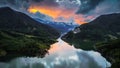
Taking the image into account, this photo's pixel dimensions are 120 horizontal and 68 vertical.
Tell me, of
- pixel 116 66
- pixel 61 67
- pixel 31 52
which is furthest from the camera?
pixel 31 52

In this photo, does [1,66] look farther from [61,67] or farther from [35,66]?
[61,67]

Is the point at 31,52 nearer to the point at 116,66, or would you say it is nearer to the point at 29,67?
the point at 29,67

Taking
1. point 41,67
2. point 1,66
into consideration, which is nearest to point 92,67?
point 41,67

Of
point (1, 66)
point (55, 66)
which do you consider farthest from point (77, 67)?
point (1, 66)

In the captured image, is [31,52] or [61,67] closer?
[61,67]

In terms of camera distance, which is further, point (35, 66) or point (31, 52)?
point (31, 52)

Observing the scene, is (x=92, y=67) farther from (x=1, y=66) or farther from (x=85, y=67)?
(x=1, y=66)

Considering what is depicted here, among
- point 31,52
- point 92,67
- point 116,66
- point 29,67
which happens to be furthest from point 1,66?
point 31,52

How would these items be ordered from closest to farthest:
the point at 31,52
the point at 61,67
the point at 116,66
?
the point at 116,66, the point at 61,67, the point at 31,52
